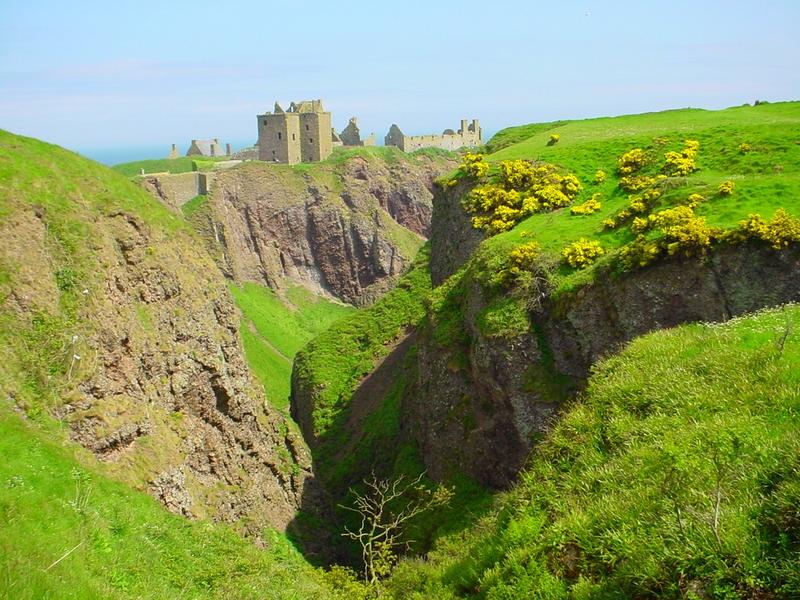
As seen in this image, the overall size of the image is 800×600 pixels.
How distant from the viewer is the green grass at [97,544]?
12.0 metres

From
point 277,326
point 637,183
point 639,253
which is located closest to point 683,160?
point 637,183

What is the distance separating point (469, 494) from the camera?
2902 cm

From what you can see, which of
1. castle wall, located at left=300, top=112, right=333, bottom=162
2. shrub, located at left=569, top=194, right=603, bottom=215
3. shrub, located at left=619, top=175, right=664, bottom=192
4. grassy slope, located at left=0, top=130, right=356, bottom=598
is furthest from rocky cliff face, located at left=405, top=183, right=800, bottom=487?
castle wall, located at left=300, top=112, right=333, bottom=162

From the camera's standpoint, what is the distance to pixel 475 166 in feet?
135

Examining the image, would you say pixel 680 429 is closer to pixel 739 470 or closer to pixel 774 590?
pixel 739 470

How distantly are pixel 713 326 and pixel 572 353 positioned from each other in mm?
7901

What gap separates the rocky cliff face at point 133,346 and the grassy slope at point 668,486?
49.5 feet

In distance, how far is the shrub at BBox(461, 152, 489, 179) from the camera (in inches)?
1606

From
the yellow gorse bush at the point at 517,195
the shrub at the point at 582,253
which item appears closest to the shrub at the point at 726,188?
the shrub at the point at 582,253

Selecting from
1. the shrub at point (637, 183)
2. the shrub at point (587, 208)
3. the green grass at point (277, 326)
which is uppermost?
the shrub at point (637, 183)

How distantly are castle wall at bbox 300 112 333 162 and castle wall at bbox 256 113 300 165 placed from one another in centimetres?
159

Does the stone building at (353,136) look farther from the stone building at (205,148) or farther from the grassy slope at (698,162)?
the grassy slope at (698,162)

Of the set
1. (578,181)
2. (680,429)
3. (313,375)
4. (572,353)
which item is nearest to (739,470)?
(680,429)

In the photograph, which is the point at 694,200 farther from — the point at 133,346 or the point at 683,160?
the point at 133,346
